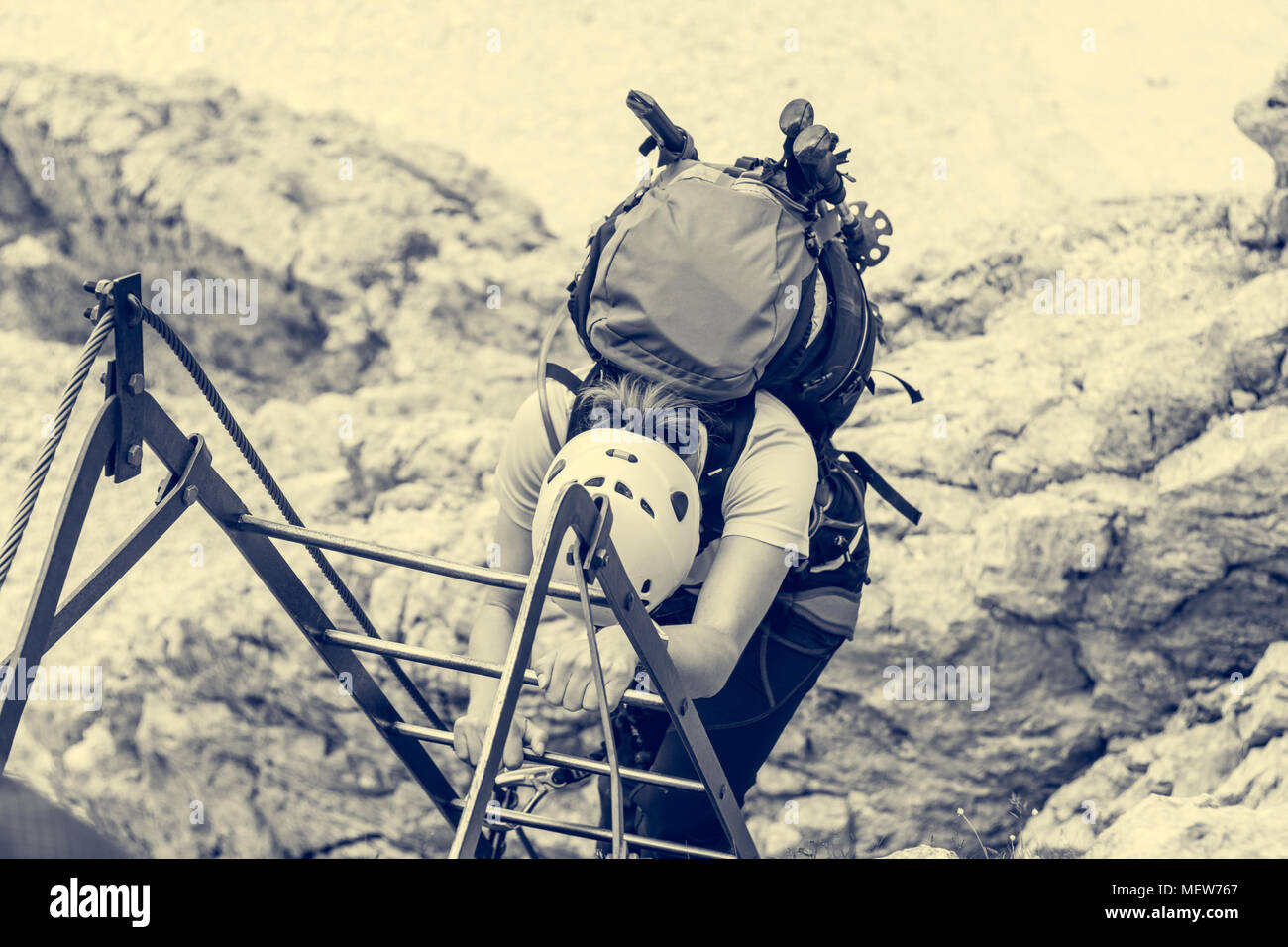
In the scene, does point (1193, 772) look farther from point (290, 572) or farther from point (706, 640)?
point (290, 572)

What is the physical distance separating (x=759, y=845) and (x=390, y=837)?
1.30 metres

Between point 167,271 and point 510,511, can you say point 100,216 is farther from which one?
point 510,511

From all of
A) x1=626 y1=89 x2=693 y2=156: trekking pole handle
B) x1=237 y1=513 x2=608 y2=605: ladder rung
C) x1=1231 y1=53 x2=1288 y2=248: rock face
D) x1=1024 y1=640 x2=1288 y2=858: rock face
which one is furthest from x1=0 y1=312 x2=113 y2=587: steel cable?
x1=1231 y1=53 x2=1288 y2=248: rock face

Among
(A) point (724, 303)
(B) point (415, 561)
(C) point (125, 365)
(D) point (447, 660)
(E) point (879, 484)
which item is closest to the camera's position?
(C) point (125, 365)

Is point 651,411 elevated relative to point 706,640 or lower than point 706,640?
elevated

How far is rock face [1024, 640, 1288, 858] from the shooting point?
4168mm

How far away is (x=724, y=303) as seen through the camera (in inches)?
132

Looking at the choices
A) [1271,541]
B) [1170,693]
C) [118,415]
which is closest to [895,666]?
[1170,693]

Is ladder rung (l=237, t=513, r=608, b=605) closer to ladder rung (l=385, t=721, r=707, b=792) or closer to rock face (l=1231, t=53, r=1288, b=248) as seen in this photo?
ladder rung (l=385, t=721, r=707, b=792)

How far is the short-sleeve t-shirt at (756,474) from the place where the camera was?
3.41 m

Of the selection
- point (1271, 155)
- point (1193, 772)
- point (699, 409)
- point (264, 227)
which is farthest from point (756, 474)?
point (264, 227)

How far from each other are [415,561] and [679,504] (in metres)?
0.61

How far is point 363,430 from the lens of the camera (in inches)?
216

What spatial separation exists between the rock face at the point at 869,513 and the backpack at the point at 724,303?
133 centimetres
